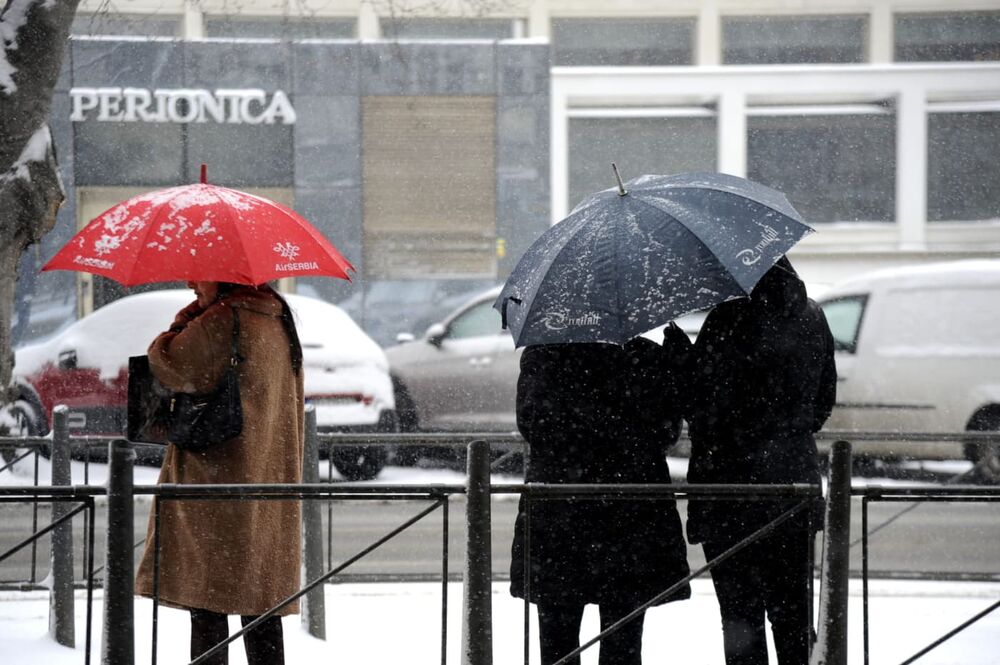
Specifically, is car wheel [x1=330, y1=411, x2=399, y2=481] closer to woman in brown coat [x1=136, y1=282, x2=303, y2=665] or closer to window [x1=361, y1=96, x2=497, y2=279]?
woman in brown coat [x1=136, y1=282, x2=303, y2=665]

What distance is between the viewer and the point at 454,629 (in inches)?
250

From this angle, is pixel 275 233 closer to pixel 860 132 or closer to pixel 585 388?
pixel 585 388

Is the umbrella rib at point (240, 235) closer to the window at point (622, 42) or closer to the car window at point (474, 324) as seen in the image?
the car window at point (474, 324)

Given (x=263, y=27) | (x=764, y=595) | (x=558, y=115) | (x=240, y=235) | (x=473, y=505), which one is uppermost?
(x=263, y=27)

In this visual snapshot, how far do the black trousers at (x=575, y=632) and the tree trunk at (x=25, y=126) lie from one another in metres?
3.26

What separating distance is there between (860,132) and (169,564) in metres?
20.9

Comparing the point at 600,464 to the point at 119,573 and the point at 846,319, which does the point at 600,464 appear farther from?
the point at 846,319

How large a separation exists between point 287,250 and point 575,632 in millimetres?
1621

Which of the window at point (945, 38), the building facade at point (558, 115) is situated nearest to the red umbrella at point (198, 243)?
the building facade at point (558, 115)

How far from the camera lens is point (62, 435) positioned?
5961mm

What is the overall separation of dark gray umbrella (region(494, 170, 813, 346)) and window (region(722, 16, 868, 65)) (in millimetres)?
20172

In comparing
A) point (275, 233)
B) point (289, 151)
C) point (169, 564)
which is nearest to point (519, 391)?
point (275, 233)

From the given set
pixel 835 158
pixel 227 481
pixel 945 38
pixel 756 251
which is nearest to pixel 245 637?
pixel 227 481

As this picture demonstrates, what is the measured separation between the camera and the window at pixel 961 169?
2302 centimetres
